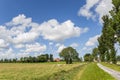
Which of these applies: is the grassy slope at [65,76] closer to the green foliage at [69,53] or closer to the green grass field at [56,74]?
the green grass field at [56,74]

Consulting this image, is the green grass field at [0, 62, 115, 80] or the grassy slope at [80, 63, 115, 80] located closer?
the grassy slope at [80, 63, 115, 80]

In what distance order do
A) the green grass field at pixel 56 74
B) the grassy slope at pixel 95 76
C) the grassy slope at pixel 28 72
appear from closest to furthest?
the grassy slope at pixel 95 76 → the green grass field at pixel 56 74 → the grassy slope at pixel 28 72

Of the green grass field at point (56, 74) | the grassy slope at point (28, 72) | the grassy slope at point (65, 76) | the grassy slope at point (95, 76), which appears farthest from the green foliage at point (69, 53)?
the grassy slope at point (65, 76)

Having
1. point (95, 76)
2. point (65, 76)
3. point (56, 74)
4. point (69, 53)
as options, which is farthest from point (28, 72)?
point (69, 53)

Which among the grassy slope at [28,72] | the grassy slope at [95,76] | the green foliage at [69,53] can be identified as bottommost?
the grassy slope at [95,76]

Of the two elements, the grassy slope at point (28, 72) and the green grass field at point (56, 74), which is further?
the grassy slope at point (28, 72)

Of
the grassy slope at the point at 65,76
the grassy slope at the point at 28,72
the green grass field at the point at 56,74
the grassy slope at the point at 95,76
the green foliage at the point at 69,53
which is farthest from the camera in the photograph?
the green foliage at the point at 69,53

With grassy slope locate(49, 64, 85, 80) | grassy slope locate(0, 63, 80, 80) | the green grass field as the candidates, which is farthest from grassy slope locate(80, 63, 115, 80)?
grassy slope locate(0, 63, 80, 80)

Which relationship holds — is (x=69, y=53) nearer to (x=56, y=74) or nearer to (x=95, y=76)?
(x=56, y=74)

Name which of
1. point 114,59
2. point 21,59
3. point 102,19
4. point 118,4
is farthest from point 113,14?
point 21,59

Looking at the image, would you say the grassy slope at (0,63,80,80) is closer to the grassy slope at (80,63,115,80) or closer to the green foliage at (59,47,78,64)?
→ the grassy slope at (80,63,115,80)

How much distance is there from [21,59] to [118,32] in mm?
153121

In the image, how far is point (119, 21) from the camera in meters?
45.2

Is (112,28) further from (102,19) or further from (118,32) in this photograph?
(102,19)
